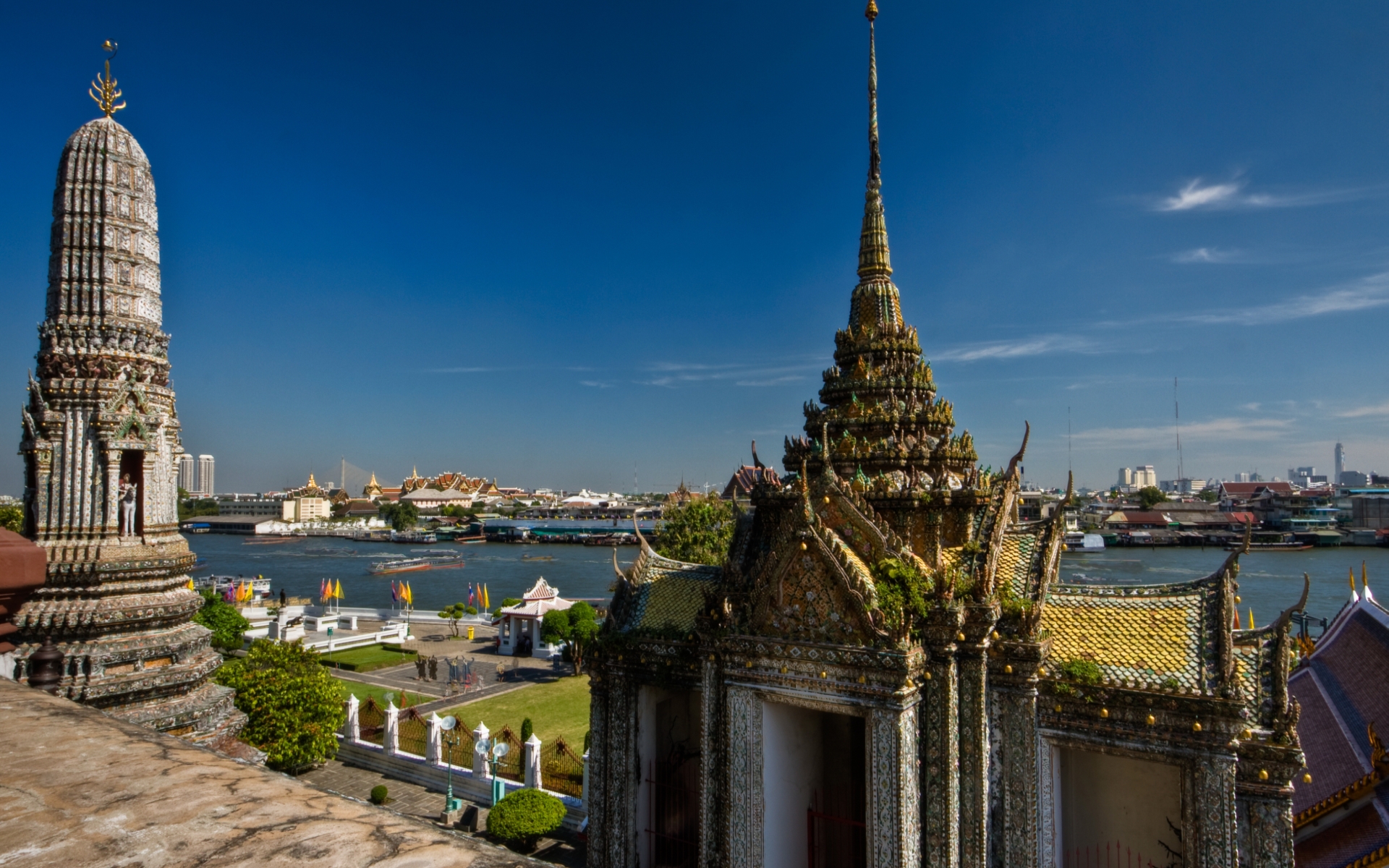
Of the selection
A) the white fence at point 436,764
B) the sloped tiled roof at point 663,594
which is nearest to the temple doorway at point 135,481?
the white fence at point 436,764

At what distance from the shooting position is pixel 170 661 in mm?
13211

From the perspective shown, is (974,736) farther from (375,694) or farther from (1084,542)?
(1084,542)

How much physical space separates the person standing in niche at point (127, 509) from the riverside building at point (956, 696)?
9007 mm

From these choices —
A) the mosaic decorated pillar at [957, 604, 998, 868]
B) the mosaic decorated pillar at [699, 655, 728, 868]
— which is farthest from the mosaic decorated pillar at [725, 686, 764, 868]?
the mosaic decorated pillar at [957, 604, 998, 868]


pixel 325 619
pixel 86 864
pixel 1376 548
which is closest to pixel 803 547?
pixel 86 864

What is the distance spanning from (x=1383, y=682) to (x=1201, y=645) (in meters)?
6.69

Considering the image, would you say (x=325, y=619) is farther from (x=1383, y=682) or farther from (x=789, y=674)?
(x=1383, y=682)

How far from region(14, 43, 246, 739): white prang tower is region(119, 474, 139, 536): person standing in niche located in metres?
0.02

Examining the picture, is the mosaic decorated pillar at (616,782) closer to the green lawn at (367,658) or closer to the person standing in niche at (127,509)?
the person standing in niche at (127,509)

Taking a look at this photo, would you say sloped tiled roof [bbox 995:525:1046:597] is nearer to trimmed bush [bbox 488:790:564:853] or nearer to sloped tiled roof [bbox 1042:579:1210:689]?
sloped tiled roof [bbox 1042:579:1210:689]

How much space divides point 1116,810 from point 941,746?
10.0 feet

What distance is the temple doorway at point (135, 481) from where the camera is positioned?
44.1 feet

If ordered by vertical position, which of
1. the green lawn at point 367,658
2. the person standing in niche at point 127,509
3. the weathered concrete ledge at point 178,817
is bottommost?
the green lawn at point 367,658

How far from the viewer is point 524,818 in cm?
1520
